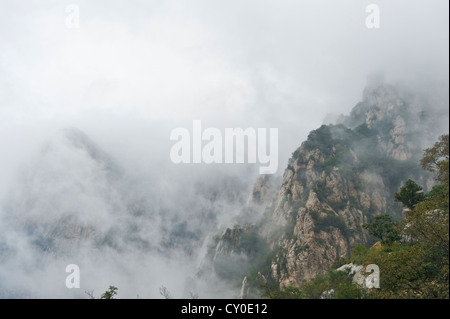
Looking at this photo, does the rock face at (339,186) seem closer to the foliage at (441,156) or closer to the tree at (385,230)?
the tree at (385,230)

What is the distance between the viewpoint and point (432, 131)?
153m

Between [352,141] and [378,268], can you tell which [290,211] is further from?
[378,268]

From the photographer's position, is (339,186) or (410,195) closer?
(410,195)

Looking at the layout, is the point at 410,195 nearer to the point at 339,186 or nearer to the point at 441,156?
the point at 441,156

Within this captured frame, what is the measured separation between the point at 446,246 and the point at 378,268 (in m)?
6.44

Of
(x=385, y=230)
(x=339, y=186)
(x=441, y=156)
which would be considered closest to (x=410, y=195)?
(x=385, y=230)

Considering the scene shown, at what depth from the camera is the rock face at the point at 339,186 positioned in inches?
3984

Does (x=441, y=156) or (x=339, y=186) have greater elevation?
(x=339, y=186)

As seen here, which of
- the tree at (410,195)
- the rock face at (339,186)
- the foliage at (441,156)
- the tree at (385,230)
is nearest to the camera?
the foliage at (441,156)

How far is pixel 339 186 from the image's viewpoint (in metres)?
119

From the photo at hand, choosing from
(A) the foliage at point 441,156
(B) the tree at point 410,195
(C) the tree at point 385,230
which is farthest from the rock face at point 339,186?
(A) the foliage at point 441,156

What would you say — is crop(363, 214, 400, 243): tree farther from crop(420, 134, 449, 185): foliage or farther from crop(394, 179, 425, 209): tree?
crop(420, 134, 449, 185): foliage

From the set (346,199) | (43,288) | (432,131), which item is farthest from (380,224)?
(43,288)
